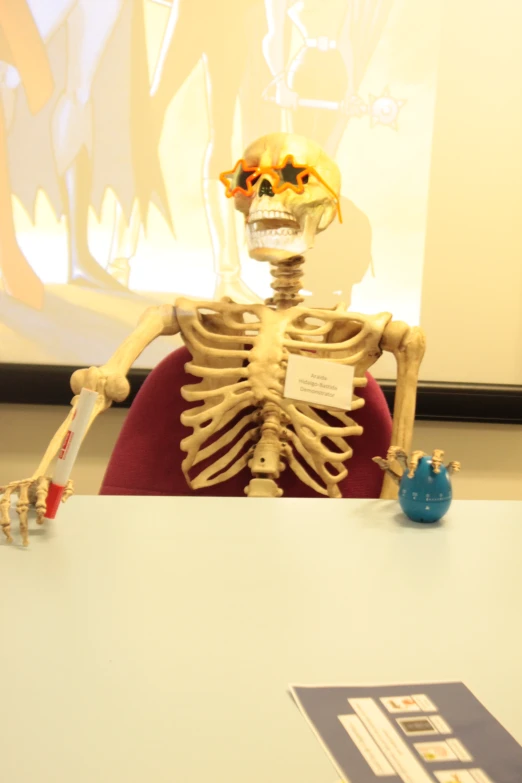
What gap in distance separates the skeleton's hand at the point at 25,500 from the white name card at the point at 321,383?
1.81 feet

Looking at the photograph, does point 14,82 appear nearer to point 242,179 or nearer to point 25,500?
point 242,179

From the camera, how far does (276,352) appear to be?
1.58 meters

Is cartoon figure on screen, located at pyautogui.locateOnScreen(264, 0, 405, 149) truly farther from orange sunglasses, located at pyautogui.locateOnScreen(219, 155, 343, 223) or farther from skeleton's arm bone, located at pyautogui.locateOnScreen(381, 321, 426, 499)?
skeleton's arm bone, located at pyautogui.locateOnScreen(381, 321, 426, 499)

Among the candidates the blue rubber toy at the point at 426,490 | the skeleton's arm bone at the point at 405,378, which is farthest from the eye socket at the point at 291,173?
the blue rubber toy at the point at 426,490

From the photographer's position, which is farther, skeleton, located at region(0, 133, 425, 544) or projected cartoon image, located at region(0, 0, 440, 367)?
projected cartoon image, located at region(0, 0, 440, 367)

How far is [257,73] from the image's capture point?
2176 millimetres

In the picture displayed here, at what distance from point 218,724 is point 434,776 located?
0.20 m

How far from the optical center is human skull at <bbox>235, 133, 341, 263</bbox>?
5.16 feet

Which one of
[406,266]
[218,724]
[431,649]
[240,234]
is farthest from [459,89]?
[218,724]

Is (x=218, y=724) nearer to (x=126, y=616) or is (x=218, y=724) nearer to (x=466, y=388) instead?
(x=126, y=616)

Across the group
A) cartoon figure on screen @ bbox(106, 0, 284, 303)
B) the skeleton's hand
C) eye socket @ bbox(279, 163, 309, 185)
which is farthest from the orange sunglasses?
the skeleton's hand

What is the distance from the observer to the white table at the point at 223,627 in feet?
2.11

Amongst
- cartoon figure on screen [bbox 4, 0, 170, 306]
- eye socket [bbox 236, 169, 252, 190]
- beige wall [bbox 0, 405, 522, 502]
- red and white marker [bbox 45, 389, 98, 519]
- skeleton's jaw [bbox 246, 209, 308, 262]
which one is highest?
cartoon figure on screen [bbox 4, 0, 170, 306]

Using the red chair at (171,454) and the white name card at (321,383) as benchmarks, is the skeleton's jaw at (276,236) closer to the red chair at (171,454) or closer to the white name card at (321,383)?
the white name card at (321,383)
